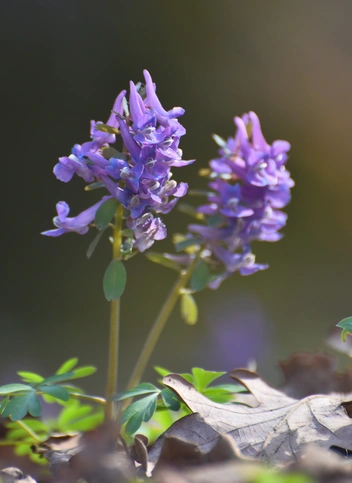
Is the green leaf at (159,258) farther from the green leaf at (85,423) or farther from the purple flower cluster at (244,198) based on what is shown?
the green leaf at (85,423)

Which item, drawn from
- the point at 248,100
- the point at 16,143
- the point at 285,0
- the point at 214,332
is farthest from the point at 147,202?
the point at 285,0

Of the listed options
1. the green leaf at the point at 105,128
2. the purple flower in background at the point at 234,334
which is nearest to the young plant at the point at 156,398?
the green leaf at the point at 105,128

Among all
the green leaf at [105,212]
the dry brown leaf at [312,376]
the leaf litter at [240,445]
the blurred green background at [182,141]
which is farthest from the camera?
the blurred green background at [182,141]

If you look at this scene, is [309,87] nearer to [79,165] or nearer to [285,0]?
[285,0]

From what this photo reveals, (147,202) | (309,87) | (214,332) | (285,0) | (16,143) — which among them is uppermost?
(285,0)

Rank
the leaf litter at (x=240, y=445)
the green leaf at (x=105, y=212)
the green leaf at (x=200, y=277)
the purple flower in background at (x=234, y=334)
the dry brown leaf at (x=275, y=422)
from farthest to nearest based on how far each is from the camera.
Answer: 1. the purple flower in background at (x=234, y=334)
2. the green leaf at (x=200, y=277)
3. the green leaf at (x=105, y=212)
4. the dry brown leaf at (x=275, y=422)
5. the leaf litter at (x=240, y=445)

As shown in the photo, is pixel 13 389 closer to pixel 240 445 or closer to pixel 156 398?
pixel 156 398
